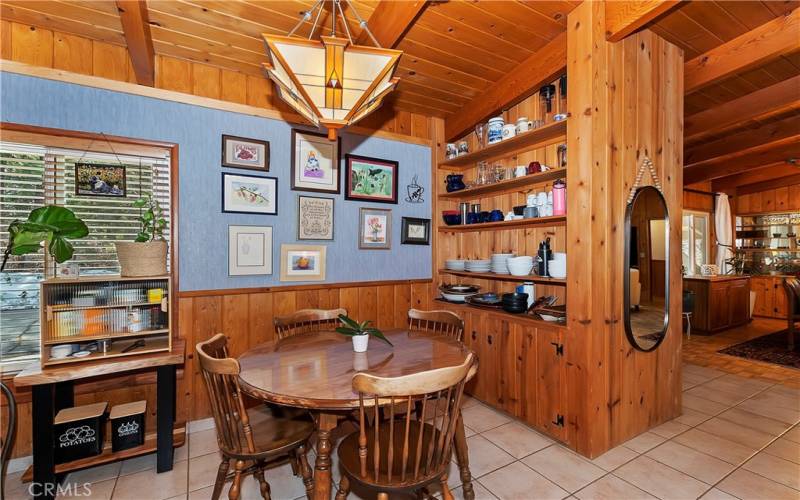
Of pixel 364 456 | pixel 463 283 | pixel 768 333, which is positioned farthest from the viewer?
pixel 768 333

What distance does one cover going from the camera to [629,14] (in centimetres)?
208

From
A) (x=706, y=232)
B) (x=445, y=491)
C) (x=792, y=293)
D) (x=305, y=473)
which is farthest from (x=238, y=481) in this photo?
(x=706, y=232)

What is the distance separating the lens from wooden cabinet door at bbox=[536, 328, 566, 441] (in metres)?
2.40

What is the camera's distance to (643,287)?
8.23ft

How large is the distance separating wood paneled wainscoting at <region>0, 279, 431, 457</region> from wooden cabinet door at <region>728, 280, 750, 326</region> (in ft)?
19.2

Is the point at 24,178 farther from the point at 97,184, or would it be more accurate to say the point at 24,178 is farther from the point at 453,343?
the point at 453,343

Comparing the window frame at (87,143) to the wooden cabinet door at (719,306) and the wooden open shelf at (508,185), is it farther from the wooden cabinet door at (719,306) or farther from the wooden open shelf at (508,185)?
the wooden cabinet door at (719,306)

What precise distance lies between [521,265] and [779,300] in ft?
23.0

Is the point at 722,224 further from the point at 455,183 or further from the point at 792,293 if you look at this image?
the point at 455,183

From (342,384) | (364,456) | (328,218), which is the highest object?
(328,218)

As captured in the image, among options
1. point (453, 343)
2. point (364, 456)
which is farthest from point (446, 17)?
point (364, 456)

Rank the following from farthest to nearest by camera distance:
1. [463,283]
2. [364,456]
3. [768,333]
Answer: [768,333] → [463,283] → [364,456]

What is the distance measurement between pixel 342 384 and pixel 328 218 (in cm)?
183

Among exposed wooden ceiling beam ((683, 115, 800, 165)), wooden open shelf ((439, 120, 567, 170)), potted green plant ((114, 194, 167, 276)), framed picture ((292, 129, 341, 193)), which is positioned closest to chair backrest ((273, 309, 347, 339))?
Answer: potted green plant ((114, 194, 167, 276))
